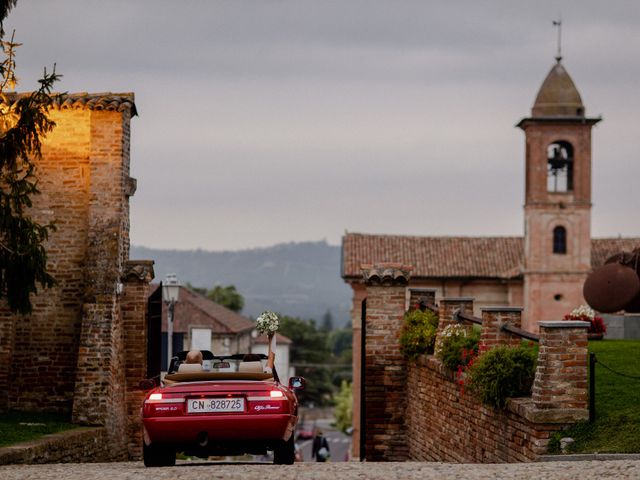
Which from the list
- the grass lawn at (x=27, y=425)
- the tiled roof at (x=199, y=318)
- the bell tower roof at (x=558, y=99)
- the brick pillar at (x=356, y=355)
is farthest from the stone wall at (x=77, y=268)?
the tiled roof at (x=199, y=318)

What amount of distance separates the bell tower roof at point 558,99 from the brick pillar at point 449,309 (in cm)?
4611

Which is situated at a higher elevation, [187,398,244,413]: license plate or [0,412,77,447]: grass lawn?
[187,398,244,413]: license plate

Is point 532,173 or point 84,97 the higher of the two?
point 532,173

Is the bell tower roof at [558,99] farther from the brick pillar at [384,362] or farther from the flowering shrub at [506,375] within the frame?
the flowering shrub at [506,375]

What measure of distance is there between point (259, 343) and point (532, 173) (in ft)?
104

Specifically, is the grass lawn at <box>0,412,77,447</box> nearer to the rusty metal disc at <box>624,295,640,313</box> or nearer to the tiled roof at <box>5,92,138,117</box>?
the tiled roof at <box>5,92,138,117</box>

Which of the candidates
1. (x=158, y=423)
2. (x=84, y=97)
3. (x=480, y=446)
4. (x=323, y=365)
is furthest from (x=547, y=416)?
(x=323, y=365)

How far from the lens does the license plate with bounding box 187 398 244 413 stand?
37.4ft

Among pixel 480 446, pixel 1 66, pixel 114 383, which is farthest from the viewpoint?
pixel 114 383

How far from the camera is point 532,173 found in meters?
62.9

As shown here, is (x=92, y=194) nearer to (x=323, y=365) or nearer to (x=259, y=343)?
(x=259, y=343)

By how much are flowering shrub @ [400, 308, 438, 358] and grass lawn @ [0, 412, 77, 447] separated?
528 centimetres

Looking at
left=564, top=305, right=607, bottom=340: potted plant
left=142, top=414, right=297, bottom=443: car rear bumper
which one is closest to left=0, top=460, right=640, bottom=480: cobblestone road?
left=142, top=414, right=297, bottom=443: car rear bumper

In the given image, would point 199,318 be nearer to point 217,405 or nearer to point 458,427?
point 458,427
